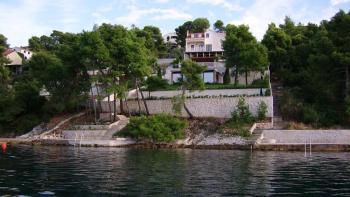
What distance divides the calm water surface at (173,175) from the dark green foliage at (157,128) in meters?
9.45

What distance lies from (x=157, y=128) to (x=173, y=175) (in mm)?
22463

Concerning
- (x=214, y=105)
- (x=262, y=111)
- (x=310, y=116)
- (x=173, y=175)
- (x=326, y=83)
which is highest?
(x=326, y=83)

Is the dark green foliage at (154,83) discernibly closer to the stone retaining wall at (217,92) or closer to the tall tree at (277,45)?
the stone retaining wall at (217,92)

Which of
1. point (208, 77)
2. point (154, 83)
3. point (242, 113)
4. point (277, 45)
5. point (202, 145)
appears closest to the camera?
point (202, 145)

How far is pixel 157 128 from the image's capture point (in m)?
51.0

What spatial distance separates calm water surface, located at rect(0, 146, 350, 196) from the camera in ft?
76.2

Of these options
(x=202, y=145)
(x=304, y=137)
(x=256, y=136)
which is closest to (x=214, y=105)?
(x=202, y=145)

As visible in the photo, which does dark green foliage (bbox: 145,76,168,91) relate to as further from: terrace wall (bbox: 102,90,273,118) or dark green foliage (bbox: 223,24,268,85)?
dark green foliage (bbox: 223,24,268,85)

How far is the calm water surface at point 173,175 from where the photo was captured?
23.2 meters

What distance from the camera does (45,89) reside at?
6831cm

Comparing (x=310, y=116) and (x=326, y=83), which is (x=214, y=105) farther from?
(x=326, y=83)

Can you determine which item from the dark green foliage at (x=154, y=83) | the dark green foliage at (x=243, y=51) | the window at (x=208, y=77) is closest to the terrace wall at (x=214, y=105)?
the dark green foliage at (x=154, y=83)

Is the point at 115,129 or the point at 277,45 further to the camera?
the point at 277,45

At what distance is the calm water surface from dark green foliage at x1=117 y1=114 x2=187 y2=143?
9.45 m
